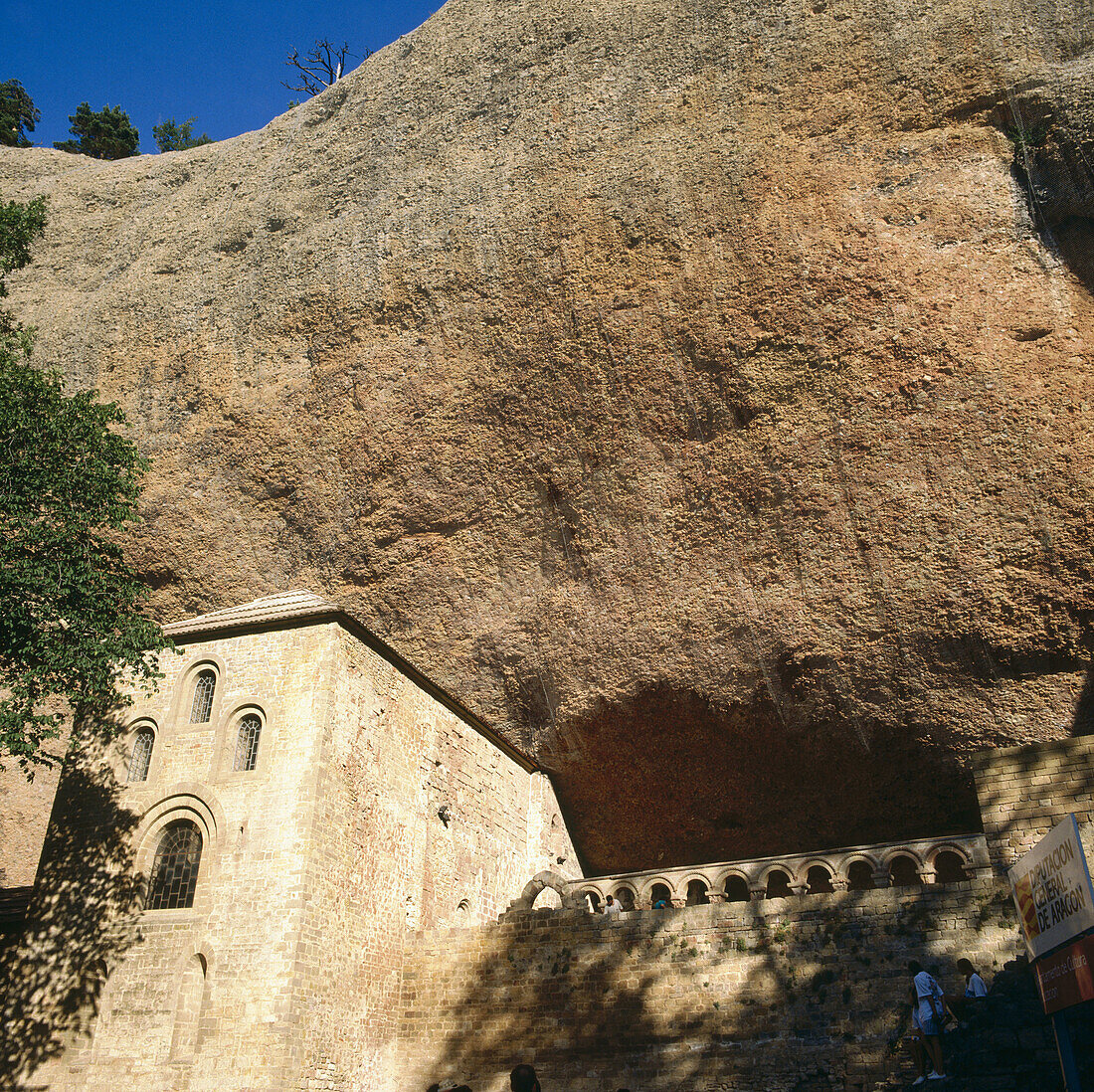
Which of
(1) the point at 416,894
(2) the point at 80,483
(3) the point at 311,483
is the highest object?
(3) the point at 311,483

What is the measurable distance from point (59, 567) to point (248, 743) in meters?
3.92

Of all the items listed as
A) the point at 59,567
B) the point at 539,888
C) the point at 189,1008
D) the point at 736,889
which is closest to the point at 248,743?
the point at 189,1008

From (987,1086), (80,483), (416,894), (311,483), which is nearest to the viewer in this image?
(987,1086)

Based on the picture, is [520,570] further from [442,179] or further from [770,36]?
[770,36]

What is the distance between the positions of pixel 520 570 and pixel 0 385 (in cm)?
941

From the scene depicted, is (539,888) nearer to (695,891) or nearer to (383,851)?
(383,851)

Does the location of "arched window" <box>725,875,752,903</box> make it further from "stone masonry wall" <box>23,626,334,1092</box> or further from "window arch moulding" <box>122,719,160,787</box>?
"window arch moulding" <box>122,719,160,787</box>

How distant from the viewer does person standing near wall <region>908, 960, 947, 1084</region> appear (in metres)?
10.0

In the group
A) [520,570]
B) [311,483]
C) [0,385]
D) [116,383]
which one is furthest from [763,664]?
[116,383]

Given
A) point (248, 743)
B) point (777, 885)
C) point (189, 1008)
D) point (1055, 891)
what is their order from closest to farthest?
1. point (1055, 891)
2. point (189, 1008)
3. point (248, 743)
4. point (777, 885)

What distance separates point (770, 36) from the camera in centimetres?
1585

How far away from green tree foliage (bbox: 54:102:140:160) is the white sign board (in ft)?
122

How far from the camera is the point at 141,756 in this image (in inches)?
582

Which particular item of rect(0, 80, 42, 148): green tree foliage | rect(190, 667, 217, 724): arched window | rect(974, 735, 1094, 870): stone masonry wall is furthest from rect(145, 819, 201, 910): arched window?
rect(0, 80, 42, 148): green tree foliage
